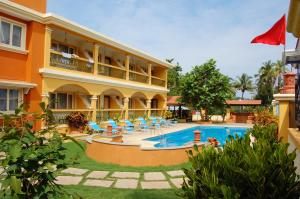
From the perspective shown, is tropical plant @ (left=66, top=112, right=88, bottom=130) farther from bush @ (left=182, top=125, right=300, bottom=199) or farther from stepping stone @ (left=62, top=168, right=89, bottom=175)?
bush @ (left=182, top=125, right=300, bottom=199)

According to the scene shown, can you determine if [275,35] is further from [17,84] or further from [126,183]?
[17,84]

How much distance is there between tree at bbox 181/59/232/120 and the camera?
3112cm

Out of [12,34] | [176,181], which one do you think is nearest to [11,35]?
[12,34]

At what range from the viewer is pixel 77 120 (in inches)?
701

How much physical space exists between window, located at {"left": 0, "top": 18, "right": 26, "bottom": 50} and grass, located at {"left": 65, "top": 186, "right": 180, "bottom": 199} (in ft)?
34.6

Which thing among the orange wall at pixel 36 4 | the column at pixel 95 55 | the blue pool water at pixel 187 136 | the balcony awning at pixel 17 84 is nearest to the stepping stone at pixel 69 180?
the balcony awning at pixel 17 84

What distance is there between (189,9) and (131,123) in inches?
419

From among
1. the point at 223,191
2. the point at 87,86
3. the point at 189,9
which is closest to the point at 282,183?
the point at 223,191

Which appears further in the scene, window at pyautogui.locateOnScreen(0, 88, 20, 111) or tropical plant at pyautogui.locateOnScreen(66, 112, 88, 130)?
tropical plant at pyautogui.locateOnScreen(66, 112, 88, 130)

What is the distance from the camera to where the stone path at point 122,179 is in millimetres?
7379

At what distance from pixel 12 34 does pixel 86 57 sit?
282 inches

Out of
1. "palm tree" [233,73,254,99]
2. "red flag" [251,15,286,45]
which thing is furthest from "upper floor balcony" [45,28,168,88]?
"palm tree" [233,73,254,99]

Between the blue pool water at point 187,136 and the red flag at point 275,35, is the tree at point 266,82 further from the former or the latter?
the red flag at point 275,35

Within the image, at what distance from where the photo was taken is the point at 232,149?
12.8 ft
